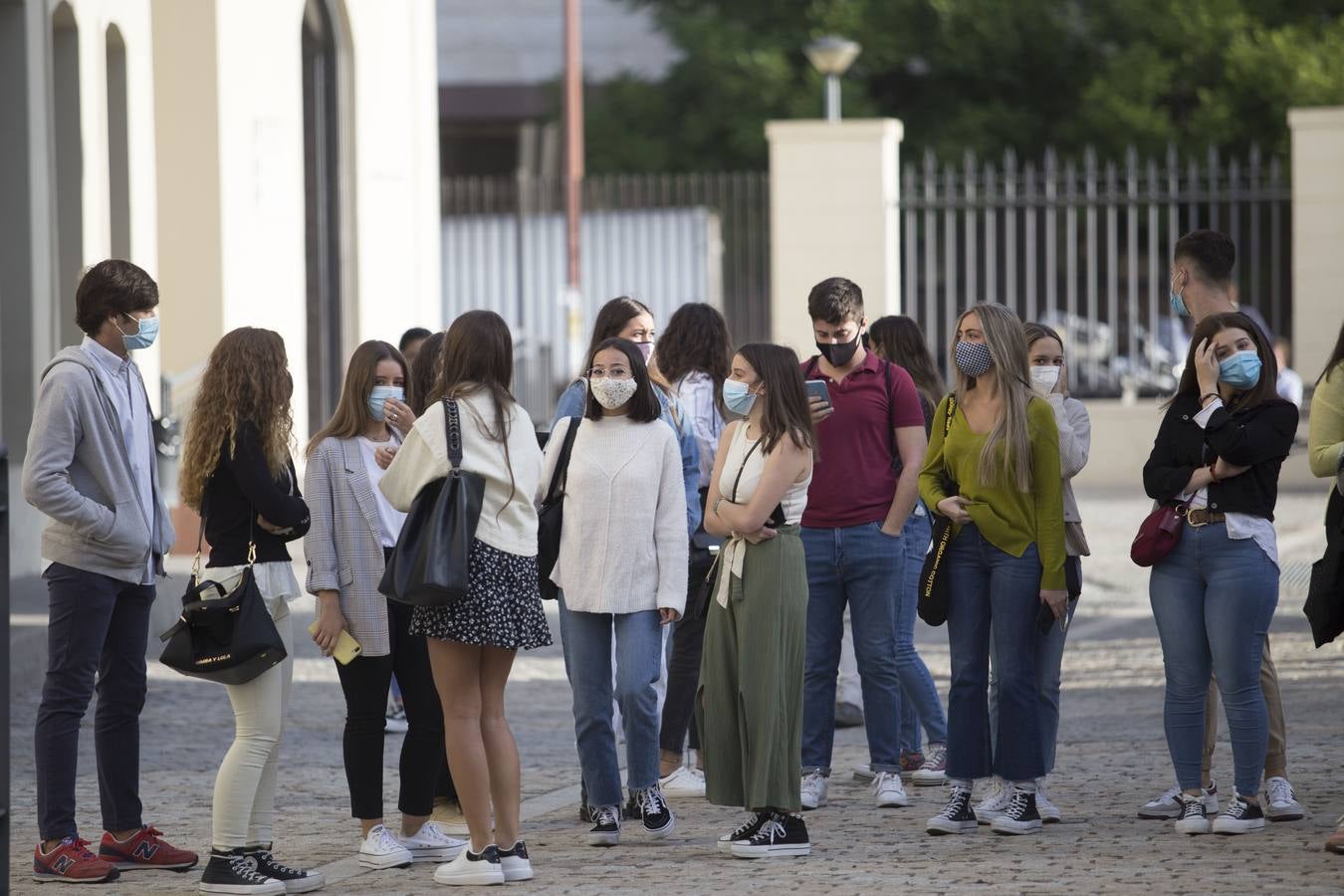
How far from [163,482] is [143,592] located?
7071 millimetres

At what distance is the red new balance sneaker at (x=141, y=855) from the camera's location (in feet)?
20.9

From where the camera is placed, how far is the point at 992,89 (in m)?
31.6

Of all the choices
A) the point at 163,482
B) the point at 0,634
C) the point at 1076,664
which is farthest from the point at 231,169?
the point at 0,634

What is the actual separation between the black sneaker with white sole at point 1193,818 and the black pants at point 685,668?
1.87 metres

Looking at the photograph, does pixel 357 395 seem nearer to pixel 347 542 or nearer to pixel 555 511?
pixel 347 542

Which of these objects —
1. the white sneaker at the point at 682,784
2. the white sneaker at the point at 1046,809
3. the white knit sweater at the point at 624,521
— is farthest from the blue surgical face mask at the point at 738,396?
the white sneaker at the point at 682,784

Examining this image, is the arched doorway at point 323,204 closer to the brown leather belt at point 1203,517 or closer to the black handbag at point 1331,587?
the brown leather belt at point 1203,517

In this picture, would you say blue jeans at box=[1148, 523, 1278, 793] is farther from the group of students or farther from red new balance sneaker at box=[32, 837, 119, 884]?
red new balance sneaker at box=[32, 837, 119, 884]

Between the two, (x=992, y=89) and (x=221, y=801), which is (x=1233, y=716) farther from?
(x=992, y=89)

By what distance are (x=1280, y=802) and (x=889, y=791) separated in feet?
4.46

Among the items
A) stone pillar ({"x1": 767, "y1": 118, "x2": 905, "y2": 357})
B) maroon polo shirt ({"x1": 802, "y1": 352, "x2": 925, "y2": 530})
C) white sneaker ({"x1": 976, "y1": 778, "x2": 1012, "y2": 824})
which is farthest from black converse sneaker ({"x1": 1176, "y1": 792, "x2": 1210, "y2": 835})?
stone pillar ({"x1": 767, "y1": 118, "x2": 905, "y2": 357})

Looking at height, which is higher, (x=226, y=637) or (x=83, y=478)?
(x=83, y=478)

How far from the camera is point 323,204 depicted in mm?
16703

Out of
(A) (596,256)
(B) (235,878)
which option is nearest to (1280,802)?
(B) (235,878)
